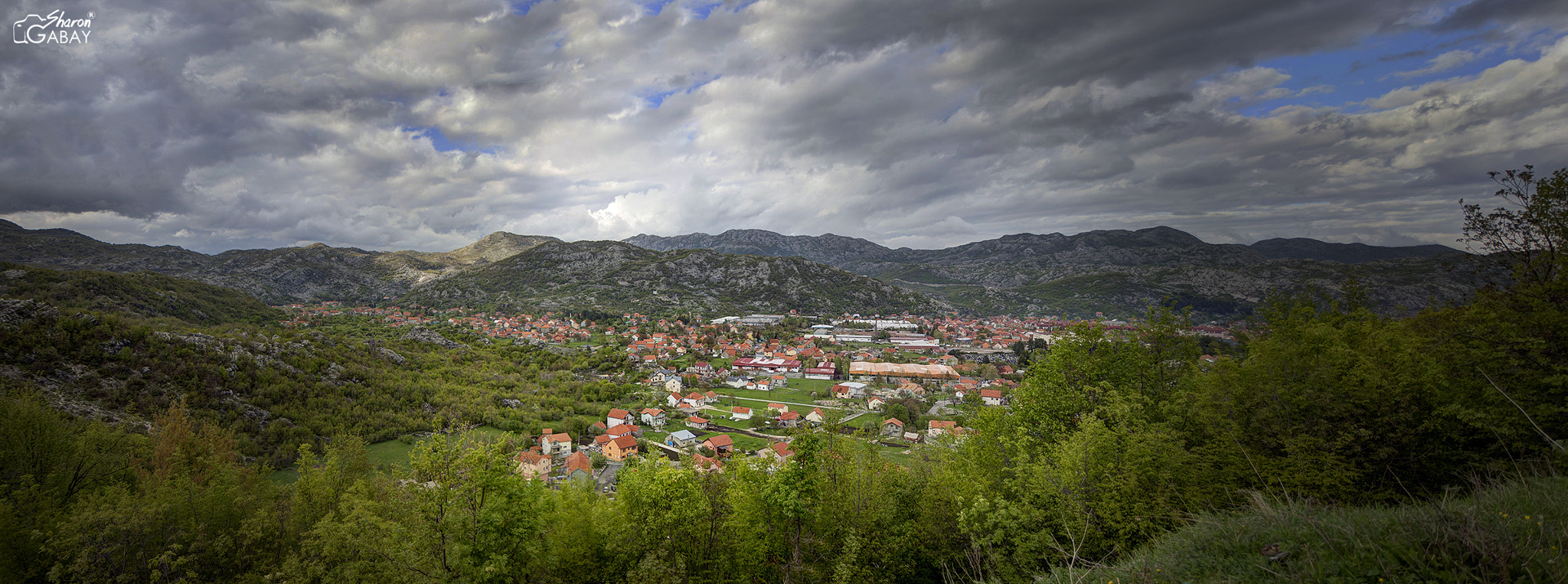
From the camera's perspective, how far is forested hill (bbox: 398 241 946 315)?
133250 millimetres

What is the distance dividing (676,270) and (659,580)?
5990 inches

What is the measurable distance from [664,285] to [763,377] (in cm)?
9006

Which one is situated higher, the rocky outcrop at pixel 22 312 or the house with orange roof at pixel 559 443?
the rocky outcrop at pixel 22 312

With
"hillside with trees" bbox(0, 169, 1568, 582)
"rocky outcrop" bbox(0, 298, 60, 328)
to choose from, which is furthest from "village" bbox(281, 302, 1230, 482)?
"rocky outcrop" bbox(0, 298, 60, 328)

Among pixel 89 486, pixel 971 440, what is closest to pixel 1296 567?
pixel 971 440

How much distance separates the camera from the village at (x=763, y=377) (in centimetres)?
3086

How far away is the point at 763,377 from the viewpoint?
6519 cm

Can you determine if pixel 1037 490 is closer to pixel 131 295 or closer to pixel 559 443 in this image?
pixel 559 443

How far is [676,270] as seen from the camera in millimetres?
157875

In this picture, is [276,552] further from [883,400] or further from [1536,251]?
[883,400]

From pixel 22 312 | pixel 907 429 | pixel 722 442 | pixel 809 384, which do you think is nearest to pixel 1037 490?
pixel 722 442

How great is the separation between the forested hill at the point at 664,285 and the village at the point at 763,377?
13.9 m

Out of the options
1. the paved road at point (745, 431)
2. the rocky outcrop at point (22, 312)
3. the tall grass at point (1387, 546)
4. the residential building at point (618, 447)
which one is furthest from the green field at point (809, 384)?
the rocky outcrop at point (22, 312)

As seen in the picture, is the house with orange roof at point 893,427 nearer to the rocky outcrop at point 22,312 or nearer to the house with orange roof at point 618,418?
the house with orange roof at point 618,418
